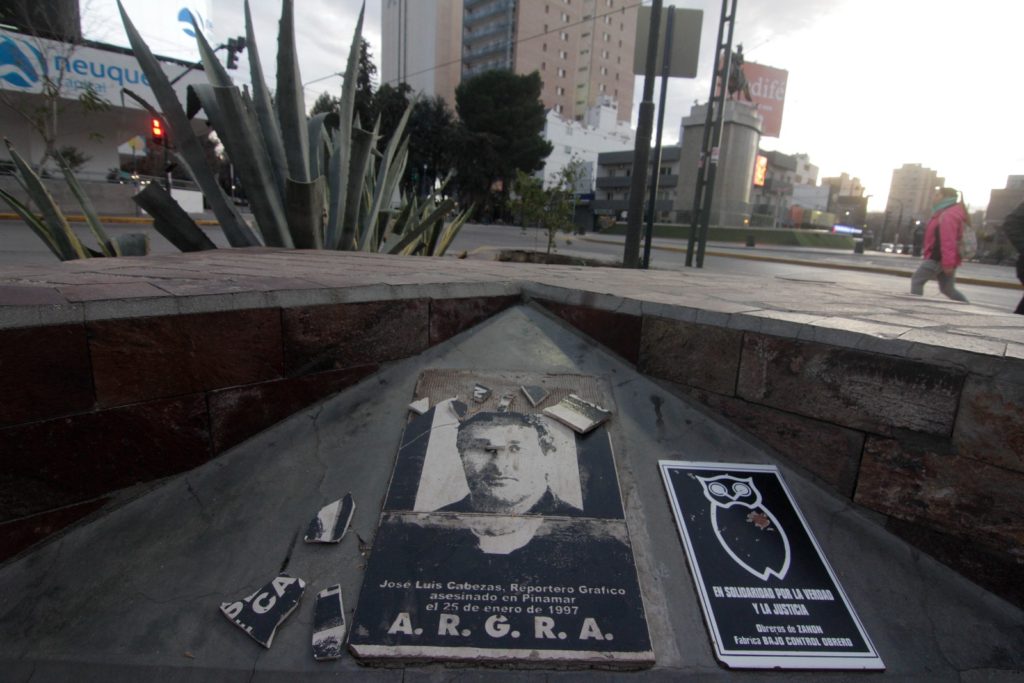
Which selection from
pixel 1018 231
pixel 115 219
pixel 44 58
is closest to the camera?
pixel 1018 231

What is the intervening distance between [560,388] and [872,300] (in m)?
2.25

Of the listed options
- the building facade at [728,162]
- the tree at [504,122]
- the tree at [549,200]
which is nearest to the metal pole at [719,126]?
the tree at [549,200]

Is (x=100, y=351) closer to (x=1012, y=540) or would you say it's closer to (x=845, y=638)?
(x=845, y=638)

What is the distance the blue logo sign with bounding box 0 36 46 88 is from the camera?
1540 centimetres

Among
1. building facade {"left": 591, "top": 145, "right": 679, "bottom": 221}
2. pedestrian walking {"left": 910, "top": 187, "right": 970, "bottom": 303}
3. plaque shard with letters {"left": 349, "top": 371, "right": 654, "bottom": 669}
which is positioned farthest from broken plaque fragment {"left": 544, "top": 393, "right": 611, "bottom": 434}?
building facade {"left": 591, "top": 145, "right": 679, "bottom": 221}

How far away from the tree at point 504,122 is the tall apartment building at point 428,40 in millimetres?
24602

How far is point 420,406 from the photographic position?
2041 mm

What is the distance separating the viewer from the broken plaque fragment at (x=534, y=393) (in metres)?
2.05

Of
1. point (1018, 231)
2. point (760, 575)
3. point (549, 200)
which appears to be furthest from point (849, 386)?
point (549, 200)

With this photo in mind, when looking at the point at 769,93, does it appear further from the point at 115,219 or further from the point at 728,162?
the point at 115,219

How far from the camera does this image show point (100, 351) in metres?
1.58

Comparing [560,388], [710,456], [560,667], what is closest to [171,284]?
[560,388]

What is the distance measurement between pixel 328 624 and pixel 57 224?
134 inches

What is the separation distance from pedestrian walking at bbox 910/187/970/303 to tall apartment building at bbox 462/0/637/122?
6119cm
